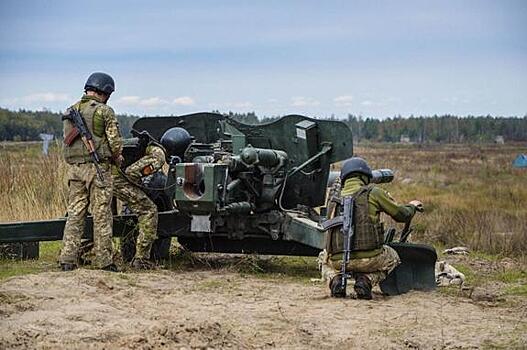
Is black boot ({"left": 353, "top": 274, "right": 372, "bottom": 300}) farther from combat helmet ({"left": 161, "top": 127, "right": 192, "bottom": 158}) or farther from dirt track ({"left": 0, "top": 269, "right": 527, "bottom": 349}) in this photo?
combat helmet ({"left": 161, "top": 127, "right": 192, "bottom": 158})

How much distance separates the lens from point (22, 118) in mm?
31844

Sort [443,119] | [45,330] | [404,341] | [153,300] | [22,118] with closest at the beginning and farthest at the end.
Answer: [45,330]
[404,341]
[153,300]
[22,118]
[443,119]

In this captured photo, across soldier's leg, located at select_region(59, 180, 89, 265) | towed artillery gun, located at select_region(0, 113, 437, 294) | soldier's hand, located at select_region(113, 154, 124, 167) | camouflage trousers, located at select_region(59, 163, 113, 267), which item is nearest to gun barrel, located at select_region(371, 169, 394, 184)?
towed artillery gun, located at select_region(0, 113, 437, 294)

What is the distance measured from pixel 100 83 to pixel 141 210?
57.0 inches

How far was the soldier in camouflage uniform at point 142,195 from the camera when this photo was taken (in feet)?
33.6

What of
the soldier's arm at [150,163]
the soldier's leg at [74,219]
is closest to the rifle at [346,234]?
the soldier's arm at [150,163]

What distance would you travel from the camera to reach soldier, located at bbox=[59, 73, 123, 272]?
387 inches

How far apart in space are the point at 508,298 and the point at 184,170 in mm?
3492

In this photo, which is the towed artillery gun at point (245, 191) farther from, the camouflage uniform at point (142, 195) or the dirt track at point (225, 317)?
the dirt track at point (225, 317)

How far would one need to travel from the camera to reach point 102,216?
988 centimetres

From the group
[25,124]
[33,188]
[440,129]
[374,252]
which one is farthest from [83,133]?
[440,129]

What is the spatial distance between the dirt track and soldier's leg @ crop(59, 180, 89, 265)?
29.2 inches

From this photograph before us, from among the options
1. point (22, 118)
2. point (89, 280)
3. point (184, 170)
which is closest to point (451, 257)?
point (184, 170)

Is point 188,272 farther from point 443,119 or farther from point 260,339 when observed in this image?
point 443,119
